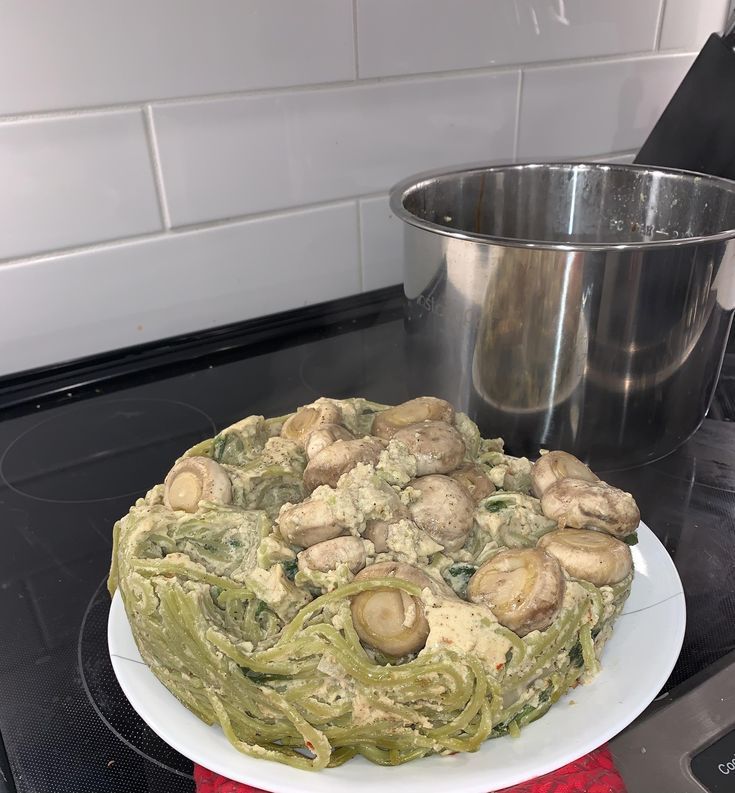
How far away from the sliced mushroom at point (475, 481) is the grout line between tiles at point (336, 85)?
0.60 meters

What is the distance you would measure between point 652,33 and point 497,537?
1.07m

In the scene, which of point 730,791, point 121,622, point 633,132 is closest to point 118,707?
point 121,622

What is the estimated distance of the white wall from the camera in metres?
0.88

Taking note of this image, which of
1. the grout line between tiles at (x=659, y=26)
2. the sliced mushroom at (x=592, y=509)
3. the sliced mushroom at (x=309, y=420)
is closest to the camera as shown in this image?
the sliced mushroom at (x=592, y=509)

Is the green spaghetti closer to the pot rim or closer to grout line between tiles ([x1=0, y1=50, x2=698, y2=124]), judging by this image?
the pot rim

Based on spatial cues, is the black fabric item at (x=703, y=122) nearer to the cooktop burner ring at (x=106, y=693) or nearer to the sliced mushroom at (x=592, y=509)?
the sliced mushroom at (x=592, y=509)

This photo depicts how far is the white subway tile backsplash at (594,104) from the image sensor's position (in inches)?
47.8

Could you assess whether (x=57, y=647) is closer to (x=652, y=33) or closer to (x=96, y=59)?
(x=96, y=59)

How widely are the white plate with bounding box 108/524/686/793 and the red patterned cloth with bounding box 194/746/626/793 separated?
0.03 m

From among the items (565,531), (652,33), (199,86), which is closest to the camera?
(565,531)

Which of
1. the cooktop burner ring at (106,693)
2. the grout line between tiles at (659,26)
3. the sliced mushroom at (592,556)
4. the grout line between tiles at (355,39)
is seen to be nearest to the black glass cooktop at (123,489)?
the cooktop burner ring at (106,693)

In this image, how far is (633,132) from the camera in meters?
1.36

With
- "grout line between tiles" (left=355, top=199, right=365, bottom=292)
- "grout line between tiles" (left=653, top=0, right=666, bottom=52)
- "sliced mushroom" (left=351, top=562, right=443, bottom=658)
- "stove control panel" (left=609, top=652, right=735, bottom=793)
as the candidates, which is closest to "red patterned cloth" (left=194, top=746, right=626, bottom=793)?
"stove control panel" (left=609, top=652, right=735, bottom=793)

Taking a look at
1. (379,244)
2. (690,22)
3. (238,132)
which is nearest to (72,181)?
(238,132)
